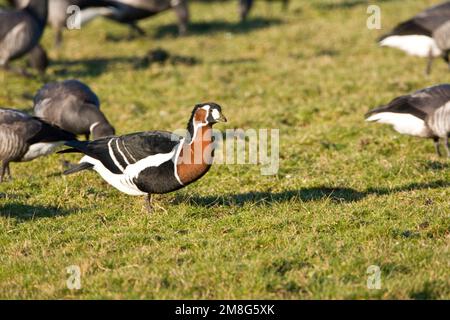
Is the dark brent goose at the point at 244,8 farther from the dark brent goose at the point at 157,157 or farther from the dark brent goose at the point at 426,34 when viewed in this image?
the dark brent goose at the point at 157,157

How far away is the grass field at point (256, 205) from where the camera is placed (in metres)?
7.90

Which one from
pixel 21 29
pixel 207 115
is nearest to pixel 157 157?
pixel 207 115

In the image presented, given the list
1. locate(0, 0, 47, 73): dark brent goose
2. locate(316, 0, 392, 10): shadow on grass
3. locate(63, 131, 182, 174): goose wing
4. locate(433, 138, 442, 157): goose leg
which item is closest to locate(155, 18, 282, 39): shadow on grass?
locate(316, 0, 392, 10): shadow on grass

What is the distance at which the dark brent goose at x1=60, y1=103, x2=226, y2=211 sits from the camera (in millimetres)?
9898

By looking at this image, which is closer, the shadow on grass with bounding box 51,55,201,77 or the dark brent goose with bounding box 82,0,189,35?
the shadow on grass with bounding box 51,55,201,77

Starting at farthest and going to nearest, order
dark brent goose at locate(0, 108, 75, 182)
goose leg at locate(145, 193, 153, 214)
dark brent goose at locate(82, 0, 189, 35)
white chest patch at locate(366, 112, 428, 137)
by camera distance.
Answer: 1. dark brent goose at locate(82, 0, 189, 35)
2. white chest patch at locate(366, 112, 428, 137)
3. dark brent goose at locate(0, 108, 75, 182)
4. goose leg at locate(145, 193, 153, 214)

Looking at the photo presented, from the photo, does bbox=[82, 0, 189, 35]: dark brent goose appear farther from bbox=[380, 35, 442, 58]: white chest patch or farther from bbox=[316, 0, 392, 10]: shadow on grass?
bbox=[380, 35, 442, 58]: white chest patch

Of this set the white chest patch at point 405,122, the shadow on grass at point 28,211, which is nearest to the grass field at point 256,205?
the shadow on grass at point 28,211

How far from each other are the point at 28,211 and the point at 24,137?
5.79 ft

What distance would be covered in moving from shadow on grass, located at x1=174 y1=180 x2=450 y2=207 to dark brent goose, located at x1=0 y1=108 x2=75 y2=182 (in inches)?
97.3

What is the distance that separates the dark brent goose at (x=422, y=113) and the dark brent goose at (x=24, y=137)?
525cm

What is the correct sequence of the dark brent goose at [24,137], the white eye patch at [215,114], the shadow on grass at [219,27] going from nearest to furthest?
1. the white eye patch at [215,114]
2. the dark brent goose at [24,137]
3. the shadow on grass at [219,27]

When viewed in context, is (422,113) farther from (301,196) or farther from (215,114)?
(215,114)
